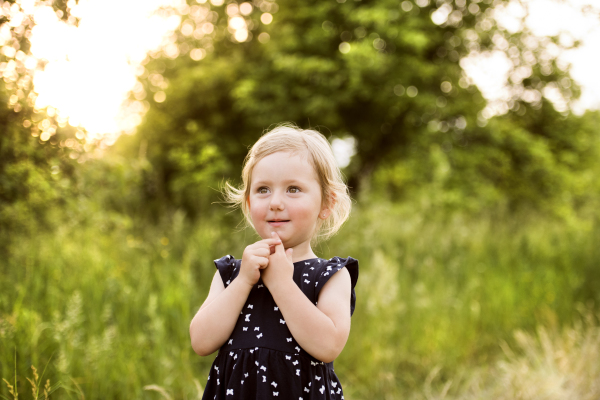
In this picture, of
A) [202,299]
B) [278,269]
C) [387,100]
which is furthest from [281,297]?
[387,100]

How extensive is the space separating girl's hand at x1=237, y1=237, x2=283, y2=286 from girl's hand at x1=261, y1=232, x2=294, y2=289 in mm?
20

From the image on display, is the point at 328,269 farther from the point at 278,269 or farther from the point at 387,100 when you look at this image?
the point at 387,100

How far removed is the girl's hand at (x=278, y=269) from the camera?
137 cm

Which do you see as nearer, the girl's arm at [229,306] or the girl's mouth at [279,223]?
the girl's arm at [229,306]

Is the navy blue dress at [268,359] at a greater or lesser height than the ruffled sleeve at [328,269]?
lesser

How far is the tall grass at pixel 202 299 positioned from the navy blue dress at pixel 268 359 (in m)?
0.70

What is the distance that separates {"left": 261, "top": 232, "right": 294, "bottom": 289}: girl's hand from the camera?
4.50 ft

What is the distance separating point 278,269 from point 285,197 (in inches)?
9.4

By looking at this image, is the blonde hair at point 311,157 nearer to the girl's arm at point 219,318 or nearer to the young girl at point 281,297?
the young girl at point 281,297

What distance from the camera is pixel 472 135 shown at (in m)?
12.4

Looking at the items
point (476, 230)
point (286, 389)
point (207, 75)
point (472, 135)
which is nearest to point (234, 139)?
Answer: point (207, 75)

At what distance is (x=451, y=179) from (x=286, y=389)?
36.6ft

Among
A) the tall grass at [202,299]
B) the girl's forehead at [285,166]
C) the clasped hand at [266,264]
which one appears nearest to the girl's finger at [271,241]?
the clasped hand at [266,264]

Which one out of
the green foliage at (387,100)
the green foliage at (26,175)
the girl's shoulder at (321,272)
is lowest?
the girl's shoulder at (321,272)
